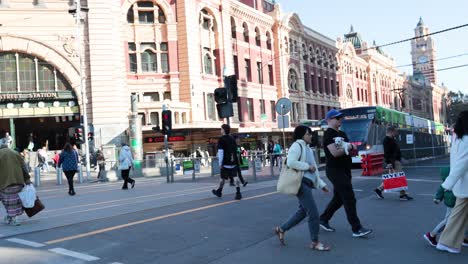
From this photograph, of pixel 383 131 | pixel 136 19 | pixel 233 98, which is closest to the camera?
pixel 233 98

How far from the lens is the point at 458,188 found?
5.98 m

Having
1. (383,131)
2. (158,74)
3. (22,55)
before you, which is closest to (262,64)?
(158,74)

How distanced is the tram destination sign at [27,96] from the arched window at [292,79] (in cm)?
2772

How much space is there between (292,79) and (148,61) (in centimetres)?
2136

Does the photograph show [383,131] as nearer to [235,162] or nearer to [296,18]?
[235,162]

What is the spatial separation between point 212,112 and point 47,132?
14506mm

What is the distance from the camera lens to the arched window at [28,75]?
3603 cm

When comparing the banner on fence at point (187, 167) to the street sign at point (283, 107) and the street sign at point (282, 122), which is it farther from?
the street sign at point (283, 107)

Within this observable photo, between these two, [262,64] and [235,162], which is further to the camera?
[262,64]

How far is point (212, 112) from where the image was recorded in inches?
1711

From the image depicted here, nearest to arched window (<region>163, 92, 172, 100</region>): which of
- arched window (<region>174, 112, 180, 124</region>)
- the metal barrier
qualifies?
arched window (<region>174, 112, 180, 124</region>)

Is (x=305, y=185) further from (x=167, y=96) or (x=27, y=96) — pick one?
(x=167, y=96)

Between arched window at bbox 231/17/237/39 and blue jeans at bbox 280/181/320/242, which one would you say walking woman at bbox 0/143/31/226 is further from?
arched window at bbox 231/17/237/39

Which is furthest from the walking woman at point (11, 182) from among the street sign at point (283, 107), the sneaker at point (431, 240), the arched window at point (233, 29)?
the arched window at point (233, 29)
